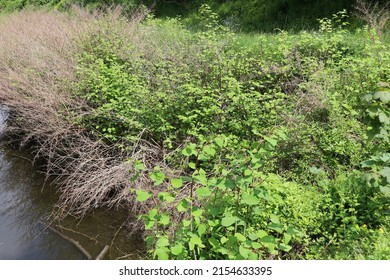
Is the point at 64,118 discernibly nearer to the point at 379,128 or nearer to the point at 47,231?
the point at 47,231

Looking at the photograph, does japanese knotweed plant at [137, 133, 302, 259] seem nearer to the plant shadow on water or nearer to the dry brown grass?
the plant shadow on water

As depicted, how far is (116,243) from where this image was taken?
6.00 meters

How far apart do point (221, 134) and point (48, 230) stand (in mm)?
3326

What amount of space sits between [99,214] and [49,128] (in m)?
2.16

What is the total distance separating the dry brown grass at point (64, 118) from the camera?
6.28 meters

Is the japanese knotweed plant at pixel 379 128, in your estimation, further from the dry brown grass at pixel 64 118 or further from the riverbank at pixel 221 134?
the dry brown grass at pixel 64 118

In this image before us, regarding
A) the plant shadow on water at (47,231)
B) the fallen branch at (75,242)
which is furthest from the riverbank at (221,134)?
the fallen branch at (75,242)

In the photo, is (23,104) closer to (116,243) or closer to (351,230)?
(116,243)

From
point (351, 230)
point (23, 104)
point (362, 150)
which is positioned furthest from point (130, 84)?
point (351, 230)

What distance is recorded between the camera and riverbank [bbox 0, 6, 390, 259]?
3818 mm

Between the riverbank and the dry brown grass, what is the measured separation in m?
0.04

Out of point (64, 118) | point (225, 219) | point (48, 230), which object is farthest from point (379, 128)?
point (64, 118)

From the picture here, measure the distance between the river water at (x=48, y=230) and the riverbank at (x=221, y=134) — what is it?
12.2 inches

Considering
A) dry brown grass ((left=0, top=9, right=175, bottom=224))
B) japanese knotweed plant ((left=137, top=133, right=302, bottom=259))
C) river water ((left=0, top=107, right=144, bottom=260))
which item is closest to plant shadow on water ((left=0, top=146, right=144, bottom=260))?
river water ((left=0, top=107, right=144, bottom=260))
